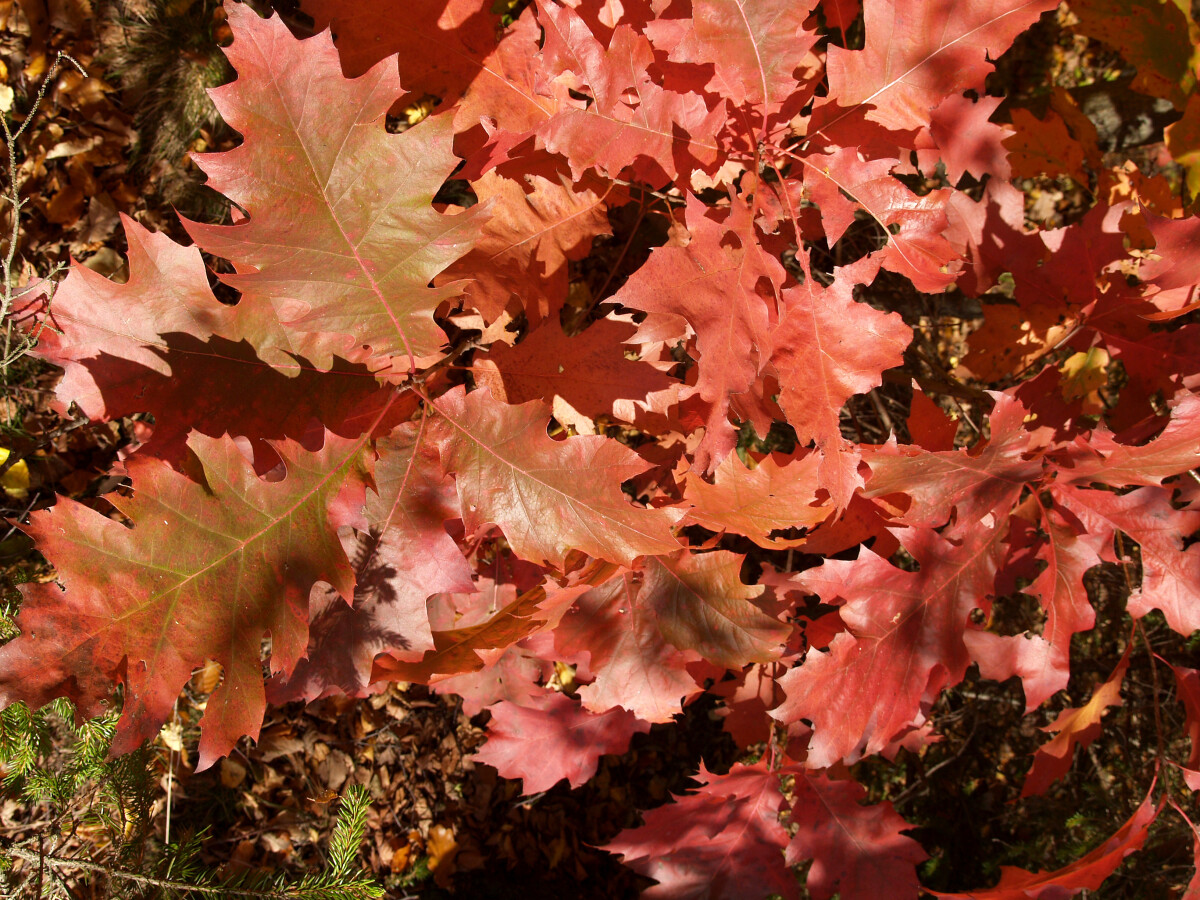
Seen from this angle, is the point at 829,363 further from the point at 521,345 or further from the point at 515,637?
the point at 515,637

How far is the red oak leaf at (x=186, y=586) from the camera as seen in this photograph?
39.9 inches

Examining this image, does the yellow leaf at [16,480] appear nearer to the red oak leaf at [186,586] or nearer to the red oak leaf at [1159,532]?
the red oak leaf at [186,586]

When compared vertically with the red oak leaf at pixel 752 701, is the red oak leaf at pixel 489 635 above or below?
above

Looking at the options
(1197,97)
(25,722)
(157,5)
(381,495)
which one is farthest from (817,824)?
(157,5)

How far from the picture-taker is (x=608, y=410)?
1.40 metres

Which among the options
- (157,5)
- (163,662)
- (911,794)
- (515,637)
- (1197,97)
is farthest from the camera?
(911,794)

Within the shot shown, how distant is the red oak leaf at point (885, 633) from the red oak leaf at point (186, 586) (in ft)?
2.60

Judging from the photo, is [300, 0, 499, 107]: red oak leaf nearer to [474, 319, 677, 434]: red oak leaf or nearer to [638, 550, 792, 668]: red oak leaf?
[474, 319, 677, 434]: red oak leaf

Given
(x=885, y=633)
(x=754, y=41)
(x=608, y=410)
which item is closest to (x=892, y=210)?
(x=754, y=41)

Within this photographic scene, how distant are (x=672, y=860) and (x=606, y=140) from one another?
4.62 ft

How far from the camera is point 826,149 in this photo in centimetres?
137

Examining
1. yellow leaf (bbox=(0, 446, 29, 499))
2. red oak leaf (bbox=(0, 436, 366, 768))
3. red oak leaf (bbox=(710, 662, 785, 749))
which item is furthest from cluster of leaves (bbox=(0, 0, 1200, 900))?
yellow leaf (bbox=(0, 446, 29, 499))

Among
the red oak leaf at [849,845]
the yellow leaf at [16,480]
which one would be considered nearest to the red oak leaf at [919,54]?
the red oak leaf at [849,845]

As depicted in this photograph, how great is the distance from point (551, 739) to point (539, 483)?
951mm
